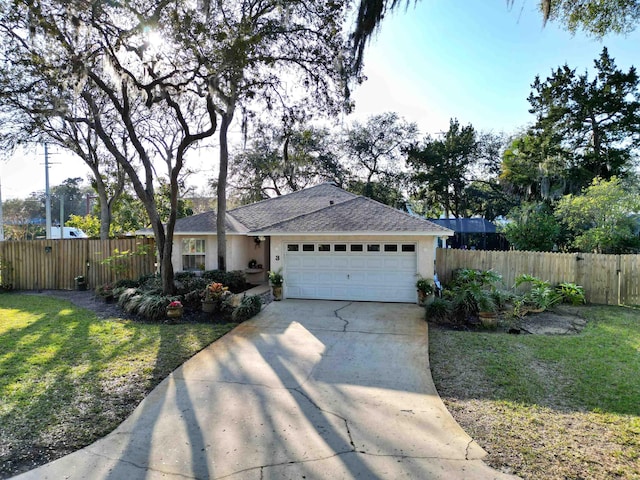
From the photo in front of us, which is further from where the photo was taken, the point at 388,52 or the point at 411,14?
the point at 388,52

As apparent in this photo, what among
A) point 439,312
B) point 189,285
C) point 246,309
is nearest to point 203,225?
point 189,285

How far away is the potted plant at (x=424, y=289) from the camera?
10.4 m

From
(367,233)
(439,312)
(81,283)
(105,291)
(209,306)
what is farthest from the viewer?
(81,283)

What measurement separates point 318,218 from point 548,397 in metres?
8.28

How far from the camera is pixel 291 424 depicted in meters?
4.20

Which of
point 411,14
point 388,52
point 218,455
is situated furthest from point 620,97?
point 218,455

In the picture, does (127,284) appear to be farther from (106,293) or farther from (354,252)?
(354,252)

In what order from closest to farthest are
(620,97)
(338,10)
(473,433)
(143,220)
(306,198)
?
(473,433) → (338,10) → (306,198) → (620,97) → (143,220)

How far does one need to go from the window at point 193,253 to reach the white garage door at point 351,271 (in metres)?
4.76

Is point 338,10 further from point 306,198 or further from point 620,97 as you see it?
point 620,97

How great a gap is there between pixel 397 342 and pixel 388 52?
209 inches

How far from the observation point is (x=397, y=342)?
7.34 meters

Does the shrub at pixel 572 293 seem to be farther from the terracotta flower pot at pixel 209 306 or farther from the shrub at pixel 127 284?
the shrub at pixel 127 284

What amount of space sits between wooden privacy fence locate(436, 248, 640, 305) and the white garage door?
3984 millimetres
